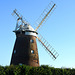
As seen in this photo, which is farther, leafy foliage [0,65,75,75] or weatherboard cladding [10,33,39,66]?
weatherboard cladding [10,33,39,66]

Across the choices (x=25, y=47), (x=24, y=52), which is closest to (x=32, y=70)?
(x=24, y=52)

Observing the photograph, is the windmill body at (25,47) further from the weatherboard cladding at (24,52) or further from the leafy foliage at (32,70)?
the leafy foliage at (32,70)

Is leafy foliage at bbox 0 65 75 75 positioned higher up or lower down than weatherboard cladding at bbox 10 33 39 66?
lower down

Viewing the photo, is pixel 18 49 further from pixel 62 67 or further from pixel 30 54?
pixel 62 67

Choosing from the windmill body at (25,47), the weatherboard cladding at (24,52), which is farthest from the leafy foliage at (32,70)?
the windmill body at (25,47)

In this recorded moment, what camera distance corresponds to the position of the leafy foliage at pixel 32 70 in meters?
26.3

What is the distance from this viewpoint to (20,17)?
119 ft

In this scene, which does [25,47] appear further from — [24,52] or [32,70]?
[32,70]

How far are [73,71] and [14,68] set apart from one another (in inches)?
443

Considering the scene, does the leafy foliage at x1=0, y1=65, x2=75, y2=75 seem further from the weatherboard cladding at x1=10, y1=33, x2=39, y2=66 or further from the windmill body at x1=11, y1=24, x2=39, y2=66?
the windmill body at x1=11, y1=24, x2=39, y2=66

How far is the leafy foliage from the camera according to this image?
26.3 m

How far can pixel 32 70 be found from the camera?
27500 millimetres

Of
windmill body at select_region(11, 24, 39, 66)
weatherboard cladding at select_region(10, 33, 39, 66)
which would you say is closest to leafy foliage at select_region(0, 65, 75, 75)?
weatherboard cladding at select_region(10, 33, 39, 66)

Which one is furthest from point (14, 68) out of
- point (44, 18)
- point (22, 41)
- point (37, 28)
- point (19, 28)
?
point (44, 18)
